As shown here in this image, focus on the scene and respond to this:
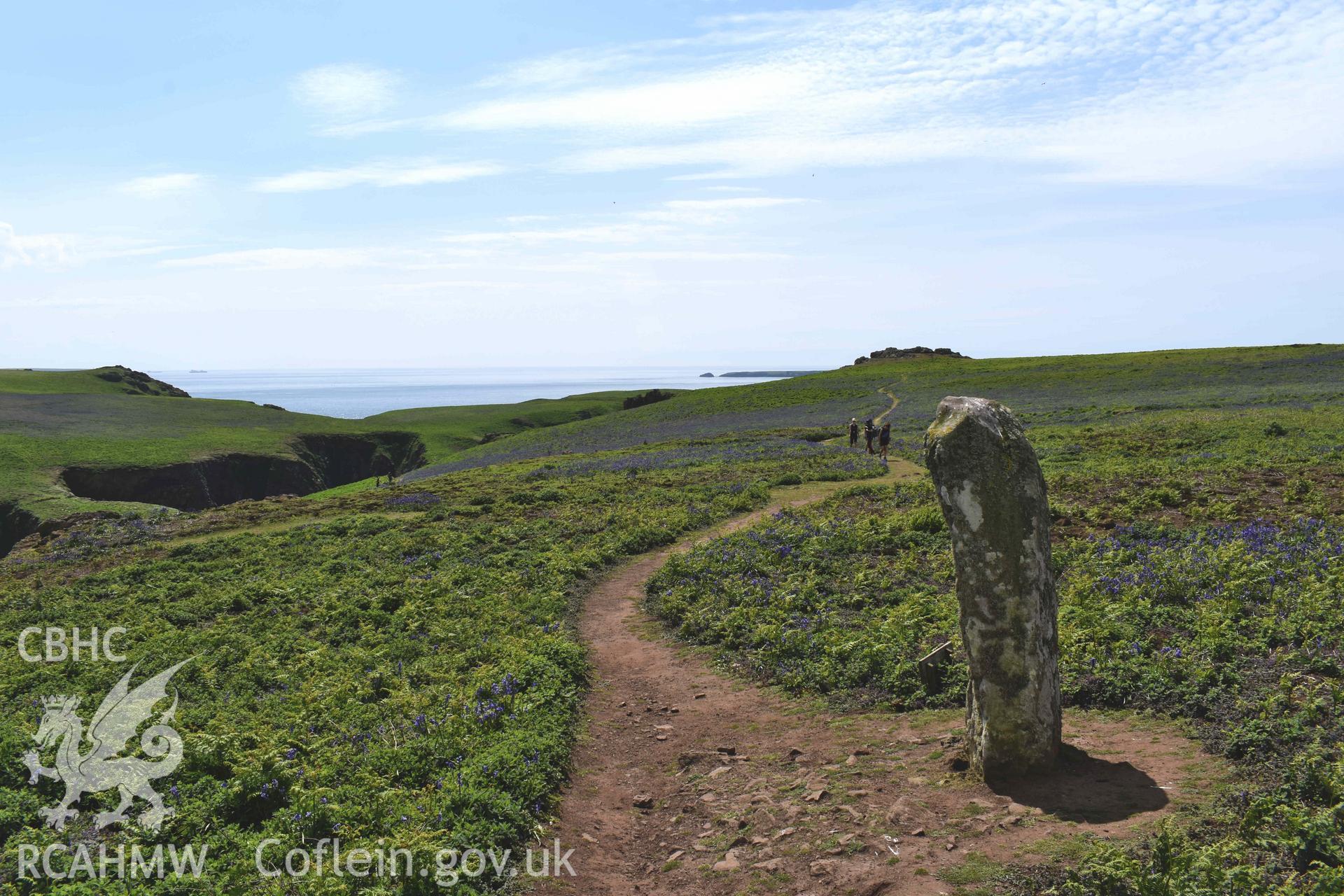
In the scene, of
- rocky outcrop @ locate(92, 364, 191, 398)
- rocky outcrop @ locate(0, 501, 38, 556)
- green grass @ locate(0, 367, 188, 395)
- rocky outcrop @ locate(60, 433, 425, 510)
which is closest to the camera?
rocky outcrop @ locate(0, 501, 38, 556)

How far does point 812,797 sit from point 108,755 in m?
10.2

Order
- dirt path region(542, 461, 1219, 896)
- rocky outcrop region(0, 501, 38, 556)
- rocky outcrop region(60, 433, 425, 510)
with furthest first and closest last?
rocky outcrop region(60, 433, 425, 510)
rocky outcrop region(0, 501, 38, 556)
dirt path region(542, 461, 1219, 896)

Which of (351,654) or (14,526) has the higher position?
(351,654)

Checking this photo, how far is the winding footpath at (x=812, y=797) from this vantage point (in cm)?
909

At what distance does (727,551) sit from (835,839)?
1446cm

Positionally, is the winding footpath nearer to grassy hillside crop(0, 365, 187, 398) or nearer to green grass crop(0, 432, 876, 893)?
green grass crop(0, 432, 876, 893)

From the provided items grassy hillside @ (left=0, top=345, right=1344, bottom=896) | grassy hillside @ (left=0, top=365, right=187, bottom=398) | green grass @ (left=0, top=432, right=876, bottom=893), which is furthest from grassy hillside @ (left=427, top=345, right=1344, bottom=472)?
grassy hillside @ (left=0, top=365, right=187, bottom=398)

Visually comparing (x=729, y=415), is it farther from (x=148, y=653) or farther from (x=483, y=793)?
(x=483, y=793)

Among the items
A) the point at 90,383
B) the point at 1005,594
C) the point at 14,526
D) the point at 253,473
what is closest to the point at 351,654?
the point at 1005,594

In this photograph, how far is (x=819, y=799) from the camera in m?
10.6

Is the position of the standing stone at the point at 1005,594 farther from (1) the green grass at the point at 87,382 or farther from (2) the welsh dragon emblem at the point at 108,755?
(1) the green grass at the point at 87,382

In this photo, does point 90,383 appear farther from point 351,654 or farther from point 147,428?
point 351,654

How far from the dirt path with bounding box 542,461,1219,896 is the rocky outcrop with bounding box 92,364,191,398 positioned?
155341 mm

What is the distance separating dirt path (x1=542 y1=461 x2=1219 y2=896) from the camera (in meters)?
9.02
